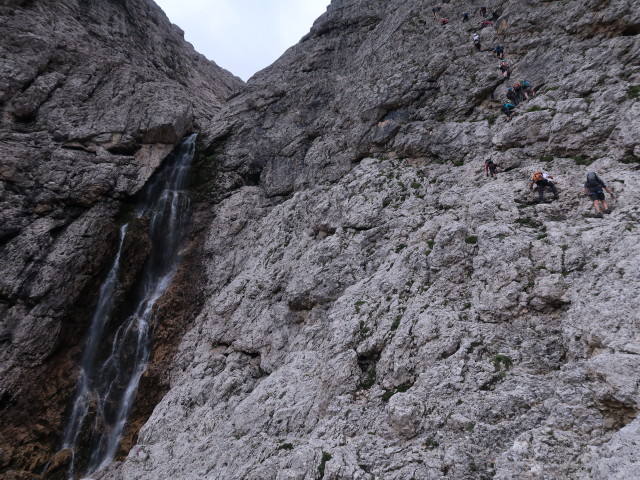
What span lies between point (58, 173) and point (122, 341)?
13.8 meters

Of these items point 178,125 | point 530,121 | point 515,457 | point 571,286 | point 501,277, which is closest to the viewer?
point 515,457

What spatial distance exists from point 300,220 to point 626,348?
19022 mm

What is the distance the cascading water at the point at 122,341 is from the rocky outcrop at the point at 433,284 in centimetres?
249

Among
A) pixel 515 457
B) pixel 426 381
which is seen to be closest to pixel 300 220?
pixel 426 381

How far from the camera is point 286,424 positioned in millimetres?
13852

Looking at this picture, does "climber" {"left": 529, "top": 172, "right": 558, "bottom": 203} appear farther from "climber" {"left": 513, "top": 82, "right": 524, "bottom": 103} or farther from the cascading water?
the cascading water

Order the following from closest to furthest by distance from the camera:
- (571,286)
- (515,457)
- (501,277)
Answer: (515,457), (571,286), (501,277)

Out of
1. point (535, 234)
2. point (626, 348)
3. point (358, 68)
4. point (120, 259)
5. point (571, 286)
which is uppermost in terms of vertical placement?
point (358, 68)

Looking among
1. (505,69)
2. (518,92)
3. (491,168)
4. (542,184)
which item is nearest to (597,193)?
(542,184)

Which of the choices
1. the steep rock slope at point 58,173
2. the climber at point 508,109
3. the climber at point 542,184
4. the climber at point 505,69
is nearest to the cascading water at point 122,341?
the steep rock slope at point 58,173

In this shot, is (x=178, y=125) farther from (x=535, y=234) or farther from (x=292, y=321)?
(x=535, y=234)

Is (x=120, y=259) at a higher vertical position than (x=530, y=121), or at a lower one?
lower

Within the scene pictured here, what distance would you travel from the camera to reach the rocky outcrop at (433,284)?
955cm

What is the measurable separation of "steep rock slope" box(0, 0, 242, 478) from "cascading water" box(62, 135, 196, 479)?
0.86 metres
